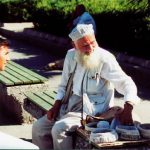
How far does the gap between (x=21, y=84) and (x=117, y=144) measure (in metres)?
3.41

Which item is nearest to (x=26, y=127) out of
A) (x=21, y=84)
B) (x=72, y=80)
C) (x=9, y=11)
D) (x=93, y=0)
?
(x=21, y=84)

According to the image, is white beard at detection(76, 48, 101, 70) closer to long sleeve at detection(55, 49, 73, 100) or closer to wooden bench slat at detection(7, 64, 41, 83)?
long sleeve at detection(55, 49, 73, 100)

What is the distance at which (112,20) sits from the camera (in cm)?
1403

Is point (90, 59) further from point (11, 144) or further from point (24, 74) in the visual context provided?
point (24, 74)

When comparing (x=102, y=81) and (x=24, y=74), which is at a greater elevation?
(x=102, y=81)

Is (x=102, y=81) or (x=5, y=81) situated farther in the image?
(x=5, y=81)

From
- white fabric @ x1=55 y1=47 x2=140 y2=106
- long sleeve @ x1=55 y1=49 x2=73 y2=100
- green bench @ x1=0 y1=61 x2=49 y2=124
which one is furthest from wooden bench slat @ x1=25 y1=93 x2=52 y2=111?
white fabric @ x1=55 y1=47 x2=140 y2=106

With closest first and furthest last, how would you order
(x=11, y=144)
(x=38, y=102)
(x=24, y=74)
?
(x=11, y=144)
(x=38, y=102)
(x=24, y=74)

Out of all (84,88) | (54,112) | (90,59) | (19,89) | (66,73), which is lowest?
(19,89)

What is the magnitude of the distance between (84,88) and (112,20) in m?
8.61

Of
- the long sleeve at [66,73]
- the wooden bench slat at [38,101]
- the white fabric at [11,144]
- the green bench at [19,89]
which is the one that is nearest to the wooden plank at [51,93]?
the wooden bench slat at [38,101]

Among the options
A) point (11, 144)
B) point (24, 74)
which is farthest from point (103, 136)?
point (24, 74)

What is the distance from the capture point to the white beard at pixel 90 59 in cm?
545

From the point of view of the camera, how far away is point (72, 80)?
5773 mm
